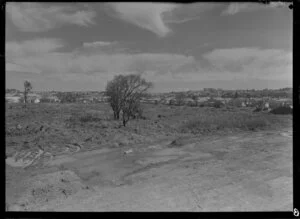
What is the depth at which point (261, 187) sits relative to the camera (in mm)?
3676

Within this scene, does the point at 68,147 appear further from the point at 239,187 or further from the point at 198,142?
the point at 239,187

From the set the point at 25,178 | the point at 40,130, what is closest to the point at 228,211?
the point at 25,178

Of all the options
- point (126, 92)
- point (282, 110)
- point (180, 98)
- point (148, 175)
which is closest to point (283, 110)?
point (282, 110)

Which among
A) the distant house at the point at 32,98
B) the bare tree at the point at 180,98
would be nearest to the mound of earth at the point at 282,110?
the bare tree at the point at 180,98

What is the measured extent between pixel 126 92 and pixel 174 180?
9672 mm

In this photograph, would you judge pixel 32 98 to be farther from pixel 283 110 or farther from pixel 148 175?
pixel 283 110

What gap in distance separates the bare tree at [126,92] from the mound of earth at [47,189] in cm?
847

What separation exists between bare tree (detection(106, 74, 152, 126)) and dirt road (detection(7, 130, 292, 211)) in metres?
6.63

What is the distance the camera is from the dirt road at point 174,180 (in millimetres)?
3234

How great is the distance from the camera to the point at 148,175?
4469 mm

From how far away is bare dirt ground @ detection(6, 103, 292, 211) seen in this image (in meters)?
3.28
